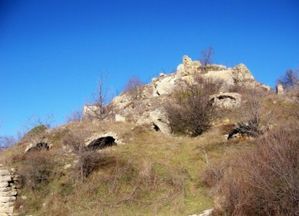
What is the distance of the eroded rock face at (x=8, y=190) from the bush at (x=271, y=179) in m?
11.3

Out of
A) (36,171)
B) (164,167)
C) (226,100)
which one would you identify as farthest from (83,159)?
(226,100)

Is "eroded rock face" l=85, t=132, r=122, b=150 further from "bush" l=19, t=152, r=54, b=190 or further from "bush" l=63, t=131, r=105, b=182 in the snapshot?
"bush" l=19, t=152, r=54, b=190

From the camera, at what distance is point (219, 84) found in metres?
42.5

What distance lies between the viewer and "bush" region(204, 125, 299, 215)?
1109 centimetres

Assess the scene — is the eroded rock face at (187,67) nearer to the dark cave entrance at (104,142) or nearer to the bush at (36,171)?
the dark cave entrance at (104,142)

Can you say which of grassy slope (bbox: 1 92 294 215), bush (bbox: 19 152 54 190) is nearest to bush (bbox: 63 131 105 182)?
grassy slope (bbox: 1 92 294 215)

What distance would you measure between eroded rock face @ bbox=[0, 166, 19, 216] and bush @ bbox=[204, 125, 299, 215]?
37.2ft

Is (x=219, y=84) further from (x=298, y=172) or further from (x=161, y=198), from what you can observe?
(x=298, y=172)

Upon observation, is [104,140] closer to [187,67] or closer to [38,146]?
[38,146]

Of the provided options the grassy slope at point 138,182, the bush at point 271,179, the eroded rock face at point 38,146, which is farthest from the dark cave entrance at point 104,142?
the bush at point 271,179

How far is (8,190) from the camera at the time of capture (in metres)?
20.6

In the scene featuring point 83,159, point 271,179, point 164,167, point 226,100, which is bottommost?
point 271,179

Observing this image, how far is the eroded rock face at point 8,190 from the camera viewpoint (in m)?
19.9

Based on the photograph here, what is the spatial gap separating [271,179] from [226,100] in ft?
77.3
